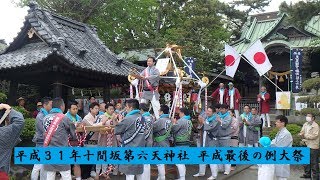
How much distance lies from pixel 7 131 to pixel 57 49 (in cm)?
595

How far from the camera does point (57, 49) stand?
11008 millimetres

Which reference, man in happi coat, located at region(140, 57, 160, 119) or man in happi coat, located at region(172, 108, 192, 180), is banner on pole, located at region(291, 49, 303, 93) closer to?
man in happi coat, located at region(140, 57, 160, 119)

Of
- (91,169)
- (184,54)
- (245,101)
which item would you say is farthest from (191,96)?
(245,101)

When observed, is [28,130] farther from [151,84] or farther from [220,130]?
[220,130]

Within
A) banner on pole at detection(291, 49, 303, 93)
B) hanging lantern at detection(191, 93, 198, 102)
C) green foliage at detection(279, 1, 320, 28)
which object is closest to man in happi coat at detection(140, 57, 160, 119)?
hanging lantern at detection(191, 93, 198, 102)

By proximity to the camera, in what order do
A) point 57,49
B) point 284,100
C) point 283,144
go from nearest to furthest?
point 283,144 < point 57,49 < point 284,100

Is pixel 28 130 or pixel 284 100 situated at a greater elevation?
pixel 284 100

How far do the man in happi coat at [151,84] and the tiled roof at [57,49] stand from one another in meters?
2.33

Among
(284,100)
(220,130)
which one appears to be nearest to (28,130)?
(220,130)

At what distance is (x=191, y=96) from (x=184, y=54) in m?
8.63

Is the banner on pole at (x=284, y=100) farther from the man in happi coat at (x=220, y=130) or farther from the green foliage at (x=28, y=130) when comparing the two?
the green foliage at (x=28, y=130)

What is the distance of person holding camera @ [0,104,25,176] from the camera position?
5418 millimetres

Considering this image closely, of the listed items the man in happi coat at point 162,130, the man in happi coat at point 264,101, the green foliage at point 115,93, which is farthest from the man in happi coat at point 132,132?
the green foliage at point 115,93

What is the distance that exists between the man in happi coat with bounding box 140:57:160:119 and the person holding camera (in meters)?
5.23
